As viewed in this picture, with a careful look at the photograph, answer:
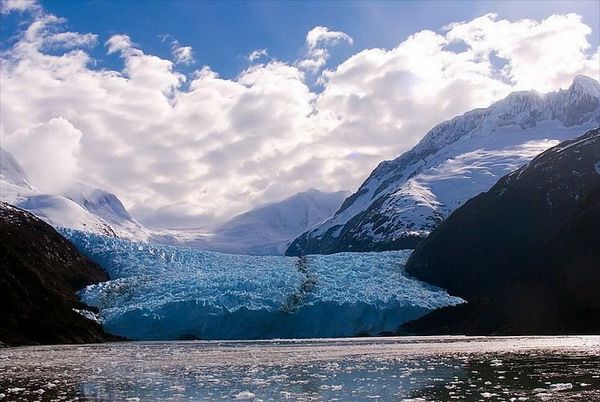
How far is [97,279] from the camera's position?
4446 inches

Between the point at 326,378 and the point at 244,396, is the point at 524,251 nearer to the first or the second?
the point at 326,378

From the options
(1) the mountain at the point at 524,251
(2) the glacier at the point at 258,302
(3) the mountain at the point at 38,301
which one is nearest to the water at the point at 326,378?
(3) the mountain at the point at 38,301

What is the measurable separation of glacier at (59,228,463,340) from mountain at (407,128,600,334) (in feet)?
19.0

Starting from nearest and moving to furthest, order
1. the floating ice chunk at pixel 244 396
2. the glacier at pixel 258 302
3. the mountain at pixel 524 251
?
the floating ice chunk at pixel 244 396
the mountain at pixel 524 251
the glacier at pixel 258 302

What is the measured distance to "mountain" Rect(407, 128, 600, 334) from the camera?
86062 mm

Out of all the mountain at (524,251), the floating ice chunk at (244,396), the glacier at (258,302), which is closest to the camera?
the floating ice chunk at (244,396)

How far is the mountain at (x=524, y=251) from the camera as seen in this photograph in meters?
86.1

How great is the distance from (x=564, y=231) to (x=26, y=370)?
237ft

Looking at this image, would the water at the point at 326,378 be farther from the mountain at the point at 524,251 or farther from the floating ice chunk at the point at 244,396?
the mountain at the point at 524,251

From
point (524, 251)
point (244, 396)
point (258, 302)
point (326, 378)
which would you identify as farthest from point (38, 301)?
point (524, 251)

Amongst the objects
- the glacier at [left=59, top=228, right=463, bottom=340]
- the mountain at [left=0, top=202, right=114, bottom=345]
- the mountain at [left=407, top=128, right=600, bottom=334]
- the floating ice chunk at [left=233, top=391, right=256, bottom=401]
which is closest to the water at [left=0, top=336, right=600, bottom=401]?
the floating ice chunk at [left=233, top=391, right=256, bottom=401]

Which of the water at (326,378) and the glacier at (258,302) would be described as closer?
the water at (326,378)

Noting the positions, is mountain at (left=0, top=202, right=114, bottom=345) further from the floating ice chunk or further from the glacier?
the floating ice chunk

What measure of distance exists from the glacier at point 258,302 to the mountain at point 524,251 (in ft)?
19.0
